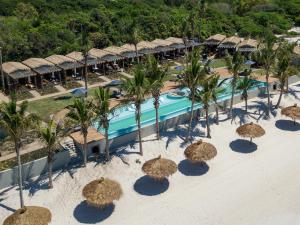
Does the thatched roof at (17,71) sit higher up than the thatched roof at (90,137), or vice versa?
the thatched roof at (17,71)

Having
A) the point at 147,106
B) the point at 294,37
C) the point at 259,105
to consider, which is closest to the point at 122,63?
the point at 147,106

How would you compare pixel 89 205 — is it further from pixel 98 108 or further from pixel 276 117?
pixel 276 117

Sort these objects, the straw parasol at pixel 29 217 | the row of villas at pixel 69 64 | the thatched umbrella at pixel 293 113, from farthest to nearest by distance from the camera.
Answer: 1. the row of villas at pixel 69 64
2. the thatched umbrella at pixel 293 113
3. the straw parasol at pixel 29 217

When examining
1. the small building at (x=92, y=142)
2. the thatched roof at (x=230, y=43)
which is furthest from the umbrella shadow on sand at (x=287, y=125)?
the thatched roof at (x=230, y=43)

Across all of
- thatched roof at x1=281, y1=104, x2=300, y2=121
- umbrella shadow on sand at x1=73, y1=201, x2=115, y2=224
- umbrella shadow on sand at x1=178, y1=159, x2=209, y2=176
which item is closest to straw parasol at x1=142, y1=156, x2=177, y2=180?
umbrella shadow on sand at x1=178, y1=159, x2=209, y2=176

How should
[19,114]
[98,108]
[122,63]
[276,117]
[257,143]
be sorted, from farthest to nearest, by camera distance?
[122,63] < [276,117] < [257,143] < [98,108] < [19,114]

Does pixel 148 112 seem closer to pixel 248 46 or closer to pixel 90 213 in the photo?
pixel 90 213

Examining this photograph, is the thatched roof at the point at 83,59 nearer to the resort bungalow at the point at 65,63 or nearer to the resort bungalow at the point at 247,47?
the resort bungalow at the point at 65,63
